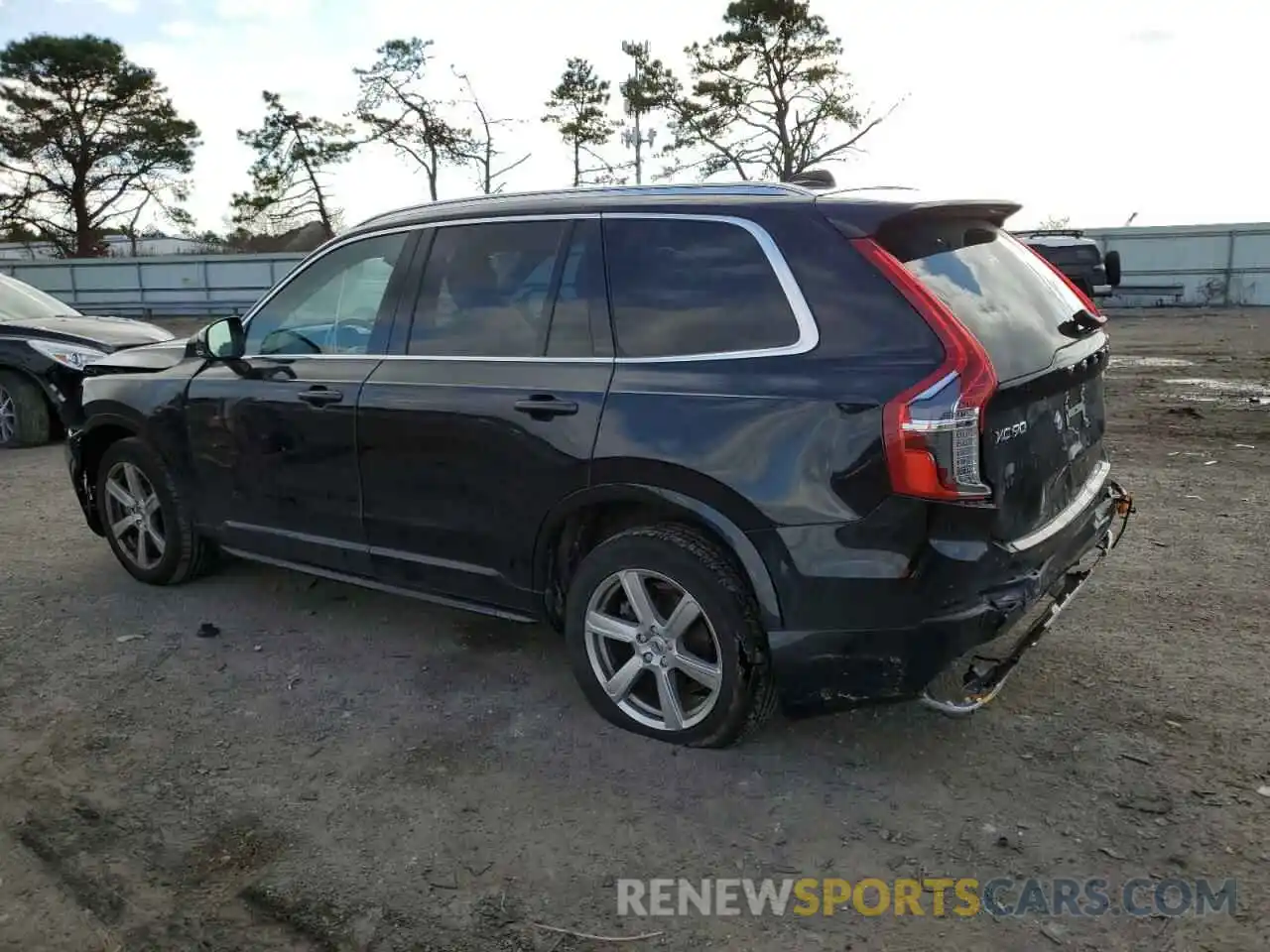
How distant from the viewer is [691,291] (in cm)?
349

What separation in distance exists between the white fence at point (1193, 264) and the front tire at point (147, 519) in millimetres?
23406

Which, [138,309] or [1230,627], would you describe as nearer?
[1230,627]

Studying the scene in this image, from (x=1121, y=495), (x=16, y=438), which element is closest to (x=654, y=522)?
(x=1121, y=495)

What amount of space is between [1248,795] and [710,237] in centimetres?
241

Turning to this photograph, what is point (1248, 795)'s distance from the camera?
3.17 metres

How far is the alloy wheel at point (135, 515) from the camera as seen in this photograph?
A: 210 inches

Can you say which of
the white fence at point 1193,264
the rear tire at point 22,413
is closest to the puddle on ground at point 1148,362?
the white fence at point 1193,264

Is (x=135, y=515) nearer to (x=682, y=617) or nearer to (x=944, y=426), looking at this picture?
(x=682, y=617)

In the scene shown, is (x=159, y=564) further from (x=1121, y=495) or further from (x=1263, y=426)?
(x=1263, y=426)

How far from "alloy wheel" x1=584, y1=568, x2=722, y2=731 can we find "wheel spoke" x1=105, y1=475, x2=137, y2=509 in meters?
3.03

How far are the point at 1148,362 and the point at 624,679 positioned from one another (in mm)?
12359

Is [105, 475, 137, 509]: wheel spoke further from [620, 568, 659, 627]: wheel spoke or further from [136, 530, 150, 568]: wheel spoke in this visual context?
[620, 568, 659, 627]: wheel spoke

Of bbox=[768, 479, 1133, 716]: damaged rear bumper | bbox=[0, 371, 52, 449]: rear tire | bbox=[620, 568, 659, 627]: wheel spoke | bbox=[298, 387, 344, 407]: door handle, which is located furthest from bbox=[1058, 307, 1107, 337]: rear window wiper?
bbox=[0, 371, 52, 449]: rear tire

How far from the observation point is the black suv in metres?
3.05
